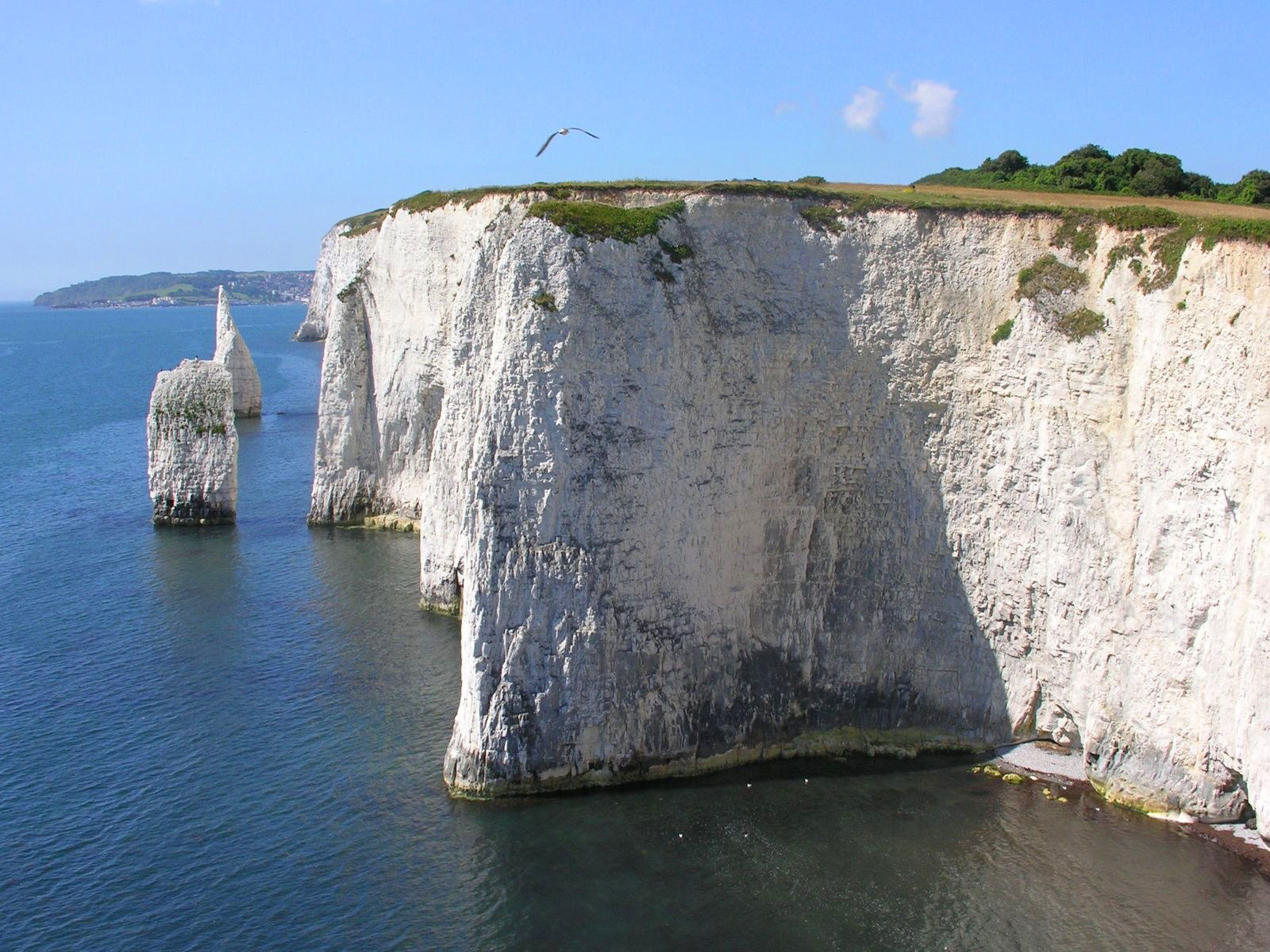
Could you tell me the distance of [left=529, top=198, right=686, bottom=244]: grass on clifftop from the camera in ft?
88.4

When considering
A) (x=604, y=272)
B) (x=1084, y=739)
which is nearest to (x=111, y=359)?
(x=604, y=272)

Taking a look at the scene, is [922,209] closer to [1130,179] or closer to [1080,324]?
[1080,324]

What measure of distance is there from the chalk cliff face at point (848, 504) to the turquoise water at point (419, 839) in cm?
184

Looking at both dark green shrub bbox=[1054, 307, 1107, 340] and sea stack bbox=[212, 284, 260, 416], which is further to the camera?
sea stack bbox=[212, 284, 260, 416]

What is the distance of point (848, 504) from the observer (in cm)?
2872

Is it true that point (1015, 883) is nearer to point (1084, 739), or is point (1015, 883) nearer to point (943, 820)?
point (943, 820)

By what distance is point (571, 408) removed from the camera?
2617 cm

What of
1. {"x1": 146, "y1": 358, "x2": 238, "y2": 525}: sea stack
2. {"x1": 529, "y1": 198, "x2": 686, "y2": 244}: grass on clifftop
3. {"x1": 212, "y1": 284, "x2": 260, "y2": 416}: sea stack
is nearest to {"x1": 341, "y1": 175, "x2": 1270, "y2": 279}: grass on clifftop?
{"x1": 529, "y1": 198, "x2": 686, "y2": 244}: grass on clifftop

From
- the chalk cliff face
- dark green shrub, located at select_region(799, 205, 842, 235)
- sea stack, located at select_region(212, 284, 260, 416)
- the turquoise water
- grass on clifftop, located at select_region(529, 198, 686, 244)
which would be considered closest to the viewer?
the turquoise water

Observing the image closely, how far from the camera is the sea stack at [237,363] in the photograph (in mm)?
79125

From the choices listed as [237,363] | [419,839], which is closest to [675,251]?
[419,839]

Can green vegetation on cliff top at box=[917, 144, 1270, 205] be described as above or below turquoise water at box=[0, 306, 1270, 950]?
above

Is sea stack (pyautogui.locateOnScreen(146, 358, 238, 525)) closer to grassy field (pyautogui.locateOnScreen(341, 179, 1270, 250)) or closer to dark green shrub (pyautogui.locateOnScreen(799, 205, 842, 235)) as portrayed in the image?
grassy field (pyautogui.locateOnScreen(341, 179, 1270, 250))

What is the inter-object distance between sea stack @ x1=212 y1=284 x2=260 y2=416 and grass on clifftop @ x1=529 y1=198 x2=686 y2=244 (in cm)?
5805
